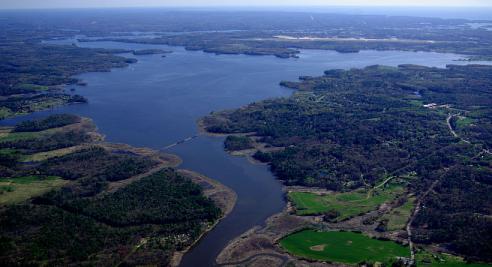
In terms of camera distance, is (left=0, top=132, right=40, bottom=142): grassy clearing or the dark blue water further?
(left=0, top=132, right=40, bottom=142): grassy clearing

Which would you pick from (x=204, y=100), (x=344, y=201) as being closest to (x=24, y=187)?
(x=344, y=201)

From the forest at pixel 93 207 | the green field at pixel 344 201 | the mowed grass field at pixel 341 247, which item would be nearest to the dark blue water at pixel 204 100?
the green field at pixel 344 201

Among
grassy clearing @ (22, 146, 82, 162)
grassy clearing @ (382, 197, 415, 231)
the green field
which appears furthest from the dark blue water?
grassy clearing @ (382, 197, 415, 231)

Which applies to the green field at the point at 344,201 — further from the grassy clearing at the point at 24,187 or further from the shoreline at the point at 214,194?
the grassy clearing at the point at 24,187

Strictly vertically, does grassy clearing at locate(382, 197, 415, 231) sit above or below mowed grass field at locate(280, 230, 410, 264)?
above

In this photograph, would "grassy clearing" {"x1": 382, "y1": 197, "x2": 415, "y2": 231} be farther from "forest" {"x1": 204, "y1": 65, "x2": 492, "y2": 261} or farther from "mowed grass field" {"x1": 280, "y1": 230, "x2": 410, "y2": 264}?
"mowed grass field" {"x1": 280, "y1": 230, "x2": 410, "y2": 264}

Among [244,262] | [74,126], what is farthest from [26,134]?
[244,262]

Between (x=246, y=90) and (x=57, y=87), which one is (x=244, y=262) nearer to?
(x=246, y=90)
